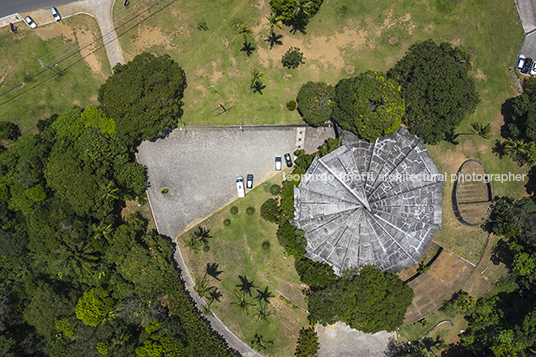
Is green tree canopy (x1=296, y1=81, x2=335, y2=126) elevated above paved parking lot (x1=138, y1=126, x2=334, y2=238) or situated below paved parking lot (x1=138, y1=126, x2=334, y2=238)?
above

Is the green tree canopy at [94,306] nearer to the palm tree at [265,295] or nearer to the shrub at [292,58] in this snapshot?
the palm tree at [265,295]

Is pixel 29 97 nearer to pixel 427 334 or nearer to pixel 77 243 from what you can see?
pixel 77 243

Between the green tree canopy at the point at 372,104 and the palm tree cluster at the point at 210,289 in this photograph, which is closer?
the green tree canopy at the point at 372,104

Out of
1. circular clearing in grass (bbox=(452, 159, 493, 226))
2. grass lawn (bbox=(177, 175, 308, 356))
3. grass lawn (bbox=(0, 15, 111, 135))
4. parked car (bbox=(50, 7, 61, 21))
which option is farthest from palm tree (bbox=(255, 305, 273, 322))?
parked car (bbox=(50, 7, 61, 21))

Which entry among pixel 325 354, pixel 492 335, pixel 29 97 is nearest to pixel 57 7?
pixel 29 97

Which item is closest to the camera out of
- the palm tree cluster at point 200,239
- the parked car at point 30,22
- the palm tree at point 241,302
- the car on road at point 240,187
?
the palm tree at point 241,302

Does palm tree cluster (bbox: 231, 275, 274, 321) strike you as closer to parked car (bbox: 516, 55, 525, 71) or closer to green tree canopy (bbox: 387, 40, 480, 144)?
green tree canopy (bbox: 387, 40, 480, 144)

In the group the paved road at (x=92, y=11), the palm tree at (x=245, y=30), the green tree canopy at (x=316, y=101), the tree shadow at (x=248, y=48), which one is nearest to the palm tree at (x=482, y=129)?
the green tree canopy at (x=316, y=101)
